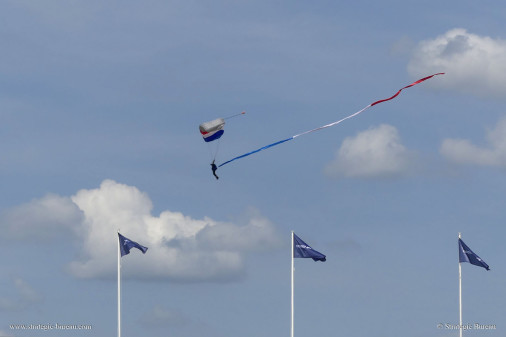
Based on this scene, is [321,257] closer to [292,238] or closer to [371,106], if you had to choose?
[292,238]

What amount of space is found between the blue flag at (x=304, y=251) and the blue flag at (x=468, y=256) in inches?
694

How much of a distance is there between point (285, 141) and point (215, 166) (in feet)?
34.7

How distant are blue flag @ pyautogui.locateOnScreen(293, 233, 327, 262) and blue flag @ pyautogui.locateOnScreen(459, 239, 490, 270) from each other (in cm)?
1763

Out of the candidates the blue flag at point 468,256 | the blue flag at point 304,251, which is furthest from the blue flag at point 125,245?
the blue flag at point 468,256

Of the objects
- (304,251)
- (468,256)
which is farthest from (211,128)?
(468,256)

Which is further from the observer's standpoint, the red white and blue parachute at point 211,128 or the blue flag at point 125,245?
the blue flag at point 125,245

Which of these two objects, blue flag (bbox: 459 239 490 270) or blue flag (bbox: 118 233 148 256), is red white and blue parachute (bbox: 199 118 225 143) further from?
blue flag (bbox: 459 239 490 270)

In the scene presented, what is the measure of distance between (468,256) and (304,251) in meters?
19.7

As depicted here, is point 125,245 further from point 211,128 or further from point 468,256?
point 468,256

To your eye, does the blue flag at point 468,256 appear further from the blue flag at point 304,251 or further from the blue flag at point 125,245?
the blue flag at point 125,245

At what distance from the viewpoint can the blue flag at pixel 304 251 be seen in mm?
131500

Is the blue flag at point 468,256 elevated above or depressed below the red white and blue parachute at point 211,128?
below

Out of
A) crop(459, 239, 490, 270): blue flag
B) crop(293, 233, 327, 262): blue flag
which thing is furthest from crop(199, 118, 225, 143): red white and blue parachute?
crop(459, 239, 490, 270): blue flag

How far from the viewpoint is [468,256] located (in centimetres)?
14100
